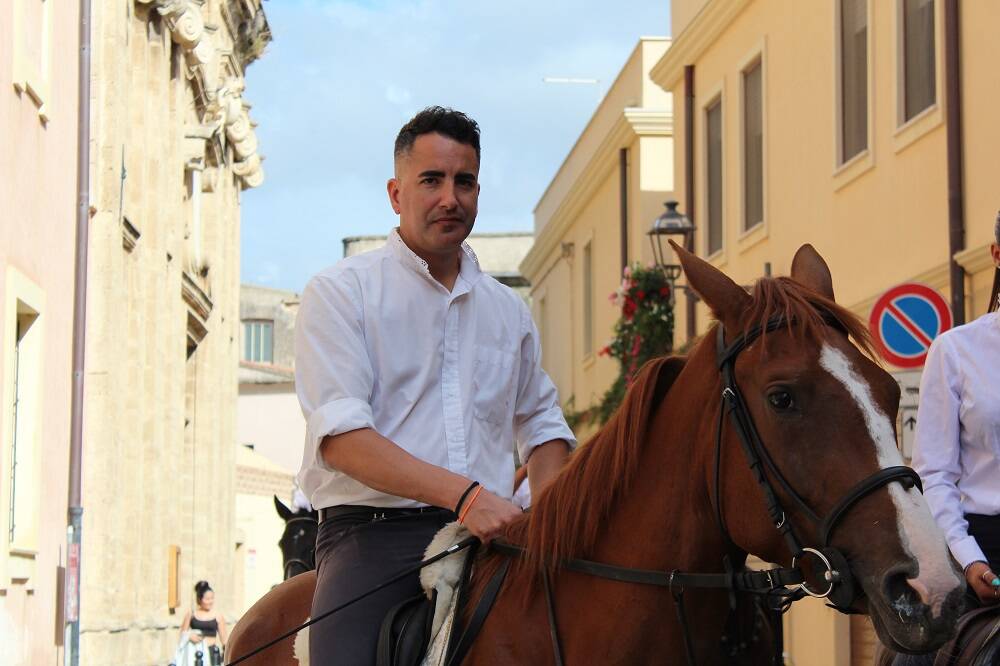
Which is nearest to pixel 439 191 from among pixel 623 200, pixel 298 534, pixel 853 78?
pixel 298 534

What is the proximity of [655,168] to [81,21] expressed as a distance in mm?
12793

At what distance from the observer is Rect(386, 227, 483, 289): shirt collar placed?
4809 millimetres

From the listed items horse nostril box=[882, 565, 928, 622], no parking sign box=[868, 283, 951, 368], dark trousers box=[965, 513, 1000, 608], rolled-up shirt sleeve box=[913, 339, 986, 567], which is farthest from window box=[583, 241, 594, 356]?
horse nostril box=[882, 565, 928, 622]

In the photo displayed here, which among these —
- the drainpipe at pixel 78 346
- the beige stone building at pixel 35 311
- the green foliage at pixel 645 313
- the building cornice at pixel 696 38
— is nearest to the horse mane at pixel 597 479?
the beige stone building at pixel 35 311

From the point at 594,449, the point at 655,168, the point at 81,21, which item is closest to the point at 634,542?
the point at 594,449

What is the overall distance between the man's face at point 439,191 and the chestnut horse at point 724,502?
775 millimetres

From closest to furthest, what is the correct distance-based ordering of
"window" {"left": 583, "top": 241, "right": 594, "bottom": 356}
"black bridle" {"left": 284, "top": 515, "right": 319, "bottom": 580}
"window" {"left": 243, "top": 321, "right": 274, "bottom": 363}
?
1. "black bridle" {"left": 284, "top": 515, "right": 319, "bottom": 580}
2. "window" {"left": 583, "top": 241, "right": 594, "bottom": 356}
3. "window" {"left": 243, "top": 321, "right": 274, "bottom": 363}

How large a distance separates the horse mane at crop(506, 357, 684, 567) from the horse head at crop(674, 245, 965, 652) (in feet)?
0.64

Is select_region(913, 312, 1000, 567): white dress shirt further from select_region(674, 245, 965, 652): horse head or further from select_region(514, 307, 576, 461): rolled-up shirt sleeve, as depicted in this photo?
select_region(674, 245, 965, 652): horse head

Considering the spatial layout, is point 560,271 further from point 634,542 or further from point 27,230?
point 634,542

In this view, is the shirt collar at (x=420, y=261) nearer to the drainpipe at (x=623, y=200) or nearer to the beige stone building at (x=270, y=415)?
the drainpipe at (x=623, y=200)

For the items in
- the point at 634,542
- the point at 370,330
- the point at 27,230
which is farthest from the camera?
the point at 27,230

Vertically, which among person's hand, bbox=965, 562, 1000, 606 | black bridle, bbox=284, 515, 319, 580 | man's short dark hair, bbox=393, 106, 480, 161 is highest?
man's short dark hair, bbox=393, 106, 480, 161

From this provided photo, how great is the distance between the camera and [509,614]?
173 inches
